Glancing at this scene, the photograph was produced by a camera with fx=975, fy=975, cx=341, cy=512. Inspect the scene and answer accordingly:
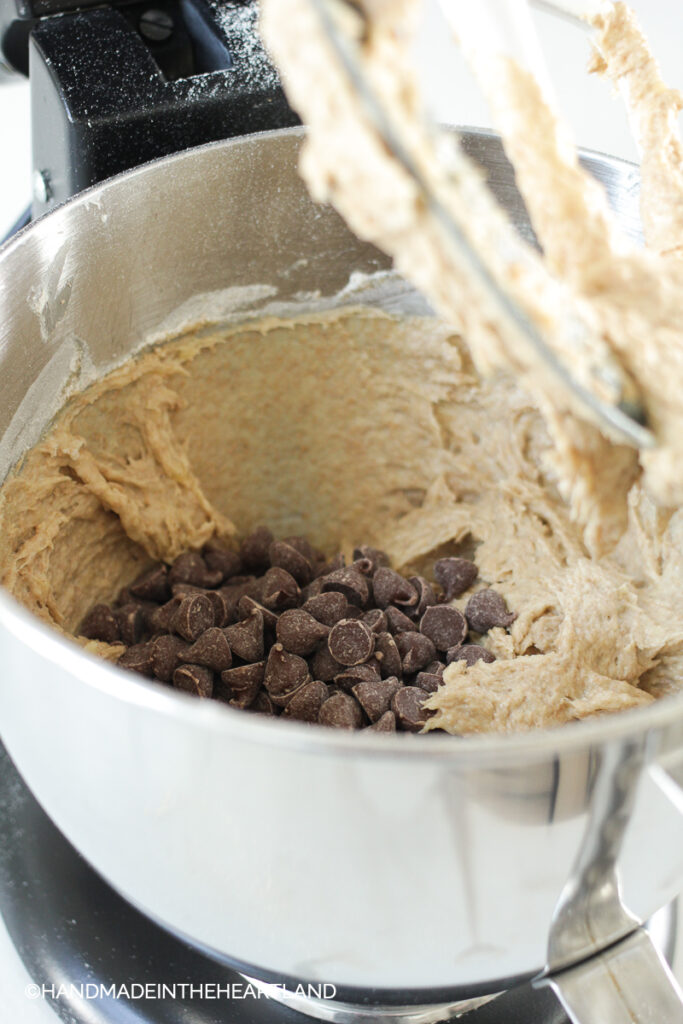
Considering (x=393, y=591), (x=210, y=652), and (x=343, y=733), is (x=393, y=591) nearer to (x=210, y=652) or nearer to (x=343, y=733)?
(x=210, y=652)

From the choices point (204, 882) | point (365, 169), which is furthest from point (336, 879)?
point (365, 169)

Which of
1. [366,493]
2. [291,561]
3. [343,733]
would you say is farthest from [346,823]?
[366,493]

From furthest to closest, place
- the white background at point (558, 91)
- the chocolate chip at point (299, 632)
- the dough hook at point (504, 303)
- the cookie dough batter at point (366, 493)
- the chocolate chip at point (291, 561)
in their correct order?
the white background at point (558, 91) < the chocolate chip at point (291, 561) < the chocolate chip at point (299, 632) < the cookie dough batter at point (366, 493) < the dough hook at point (504, 303)

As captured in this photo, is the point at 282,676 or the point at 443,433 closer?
the point at 282,676

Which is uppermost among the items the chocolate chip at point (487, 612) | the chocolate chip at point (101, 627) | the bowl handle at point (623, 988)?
the chocolate chip at point (101, 627)

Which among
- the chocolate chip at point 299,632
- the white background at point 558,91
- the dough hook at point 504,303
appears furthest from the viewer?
the white background at point 558,91

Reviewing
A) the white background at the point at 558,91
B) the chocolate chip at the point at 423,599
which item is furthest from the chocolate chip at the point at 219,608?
the white background at the point at 558,91

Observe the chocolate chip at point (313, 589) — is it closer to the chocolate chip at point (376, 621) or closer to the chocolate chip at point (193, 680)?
the chocolate chip at point (376, 621)

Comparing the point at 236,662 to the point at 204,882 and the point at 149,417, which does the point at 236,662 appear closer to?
the point at 149,417
